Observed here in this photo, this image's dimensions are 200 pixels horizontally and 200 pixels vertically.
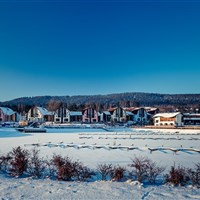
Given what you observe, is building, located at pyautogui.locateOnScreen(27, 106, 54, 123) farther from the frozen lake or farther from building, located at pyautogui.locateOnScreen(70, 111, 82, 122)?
the frozen lake

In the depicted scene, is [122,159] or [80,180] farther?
[122,159]

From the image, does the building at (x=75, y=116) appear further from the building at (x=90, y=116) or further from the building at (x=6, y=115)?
the building at (x=6, y=115)

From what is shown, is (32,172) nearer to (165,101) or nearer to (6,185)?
(6,185)

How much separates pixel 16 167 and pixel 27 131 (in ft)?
121

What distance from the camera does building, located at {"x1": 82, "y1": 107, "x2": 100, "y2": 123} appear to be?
85.6 meters

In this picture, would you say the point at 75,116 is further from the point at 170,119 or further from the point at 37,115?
the point at 170,119

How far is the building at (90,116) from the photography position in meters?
85.6

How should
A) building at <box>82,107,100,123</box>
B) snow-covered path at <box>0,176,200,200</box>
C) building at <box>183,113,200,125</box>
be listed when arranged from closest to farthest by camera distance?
snow-covered path at <box>0,176,200,200</box>
building at <box>183,113,200,125</box>
building at <box>82,107,100,123</box>

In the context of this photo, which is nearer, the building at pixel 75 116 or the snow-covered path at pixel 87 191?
the snow-covered path at pixel 87 191

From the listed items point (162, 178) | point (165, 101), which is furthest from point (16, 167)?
point (165, 101)

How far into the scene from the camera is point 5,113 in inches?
3509

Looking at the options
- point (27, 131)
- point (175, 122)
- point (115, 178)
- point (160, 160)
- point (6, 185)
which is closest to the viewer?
point (6, 185)

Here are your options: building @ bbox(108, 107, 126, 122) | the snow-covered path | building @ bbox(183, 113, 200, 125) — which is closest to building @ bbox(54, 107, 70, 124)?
building @ bbox(108, 107, 126, 122)

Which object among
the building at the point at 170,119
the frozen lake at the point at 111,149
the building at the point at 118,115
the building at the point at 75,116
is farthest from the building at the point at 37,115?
the frozen lake at the point at 111,149
